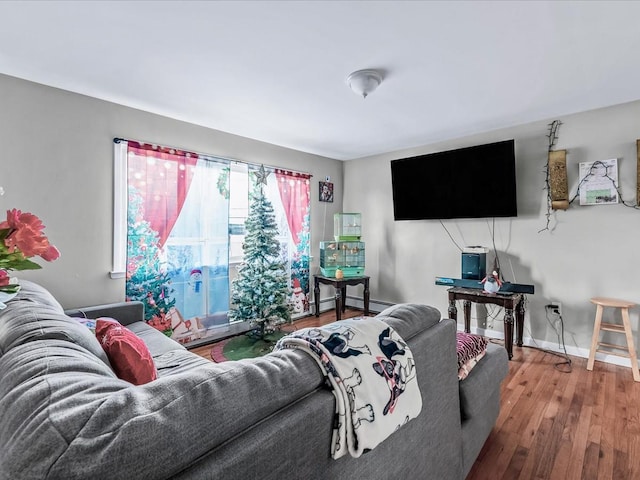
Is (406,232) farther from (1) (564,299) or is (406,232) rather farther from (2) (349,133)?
(1) (564,299)

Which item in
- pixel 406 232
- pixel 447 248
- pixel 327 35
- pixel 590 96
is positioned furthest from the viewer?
pixel 406 232

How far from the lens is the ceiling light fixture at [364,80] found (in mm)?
2225

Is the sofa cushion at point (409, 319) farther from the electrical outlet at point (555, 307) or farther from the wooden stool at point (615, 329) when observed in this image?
the electrical outlet at point (555, 307)

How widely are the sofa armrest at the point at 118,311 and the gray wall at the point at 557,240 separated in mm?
3091

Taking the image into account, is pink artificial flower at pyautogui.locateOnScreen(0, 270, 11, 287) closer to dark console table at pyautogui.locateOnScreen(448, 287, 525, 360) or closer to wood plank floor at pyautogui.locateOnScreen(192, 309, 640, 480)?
wood plank floor at pyautogui.locateOnScreen(192, 309, 640, 480)

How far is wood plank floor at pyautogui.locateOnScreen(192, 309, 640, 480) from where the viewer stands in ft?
5.42

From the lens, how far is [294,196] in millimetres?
4270

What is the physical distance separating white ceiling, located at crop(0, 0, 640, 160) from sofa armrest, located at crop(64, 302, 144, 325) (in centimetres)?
171

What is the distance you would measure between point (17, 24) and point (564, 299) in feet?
15.0

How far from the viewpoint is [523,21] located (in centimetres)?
171

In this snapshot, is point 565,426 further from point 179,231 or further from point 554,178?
point 179,231

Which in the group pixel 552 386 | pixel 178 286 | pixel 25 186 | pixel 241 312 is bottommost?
pixel 552 386

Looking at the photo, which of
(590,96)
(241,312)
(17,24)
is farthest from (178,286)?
(590,96)

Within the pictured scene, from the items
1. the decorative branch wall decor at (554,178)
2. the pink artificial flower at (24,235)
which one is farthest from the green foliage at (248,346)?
the decorative branch wall decor at (554,178)
